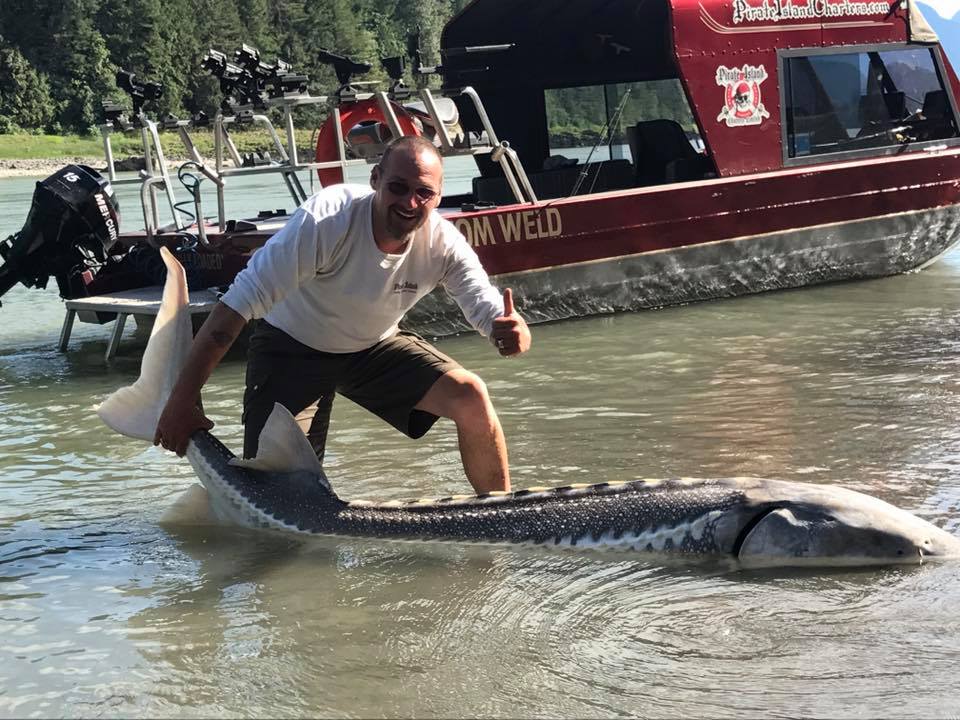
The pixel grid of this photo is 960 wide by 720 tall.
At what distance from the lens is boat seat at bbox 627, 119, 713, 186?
34.0 ft

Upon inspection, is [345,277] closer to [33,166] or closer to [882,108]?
[882,108]

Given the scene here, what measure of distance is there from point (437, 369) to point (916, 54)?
7980 mm

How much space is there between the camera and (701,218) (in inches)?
380

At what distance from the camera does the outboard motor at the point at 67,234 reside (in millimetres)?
8750

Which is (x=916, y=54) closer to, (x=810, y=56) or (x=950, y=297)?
(x=810, y=56)

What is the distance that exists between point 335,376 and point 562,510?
1.03 meters

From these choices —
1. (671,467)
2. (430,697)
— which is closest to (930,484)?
(671,467)

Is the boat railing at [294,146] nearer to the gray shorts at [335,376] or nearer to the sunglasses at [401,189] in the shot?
the gray shorts at [335,376]


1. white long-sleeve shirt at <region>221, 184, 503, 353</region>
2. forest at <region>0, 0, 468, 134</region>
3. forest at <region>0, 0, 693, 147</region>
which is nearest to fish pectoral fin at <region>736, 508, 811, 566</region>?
white long-sleeve shirt at <region>221, 184, 503, 353</region>

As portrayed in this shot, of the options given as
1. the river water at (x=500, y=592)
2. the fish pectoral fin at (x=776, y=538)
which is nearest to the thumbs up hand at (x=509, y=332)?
the river water at (x=500, y=592)

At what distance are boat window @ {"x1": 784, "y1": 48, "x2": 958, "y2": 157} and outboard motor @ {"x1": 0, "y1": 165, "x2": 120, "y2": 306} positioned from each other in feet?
17.7

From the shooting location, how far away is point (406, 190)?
409cm

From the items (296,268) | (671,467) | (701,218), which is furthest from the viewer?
(701,218)

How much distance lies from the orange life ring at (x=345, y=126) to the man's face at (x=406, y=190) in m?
Answer: 5.65
